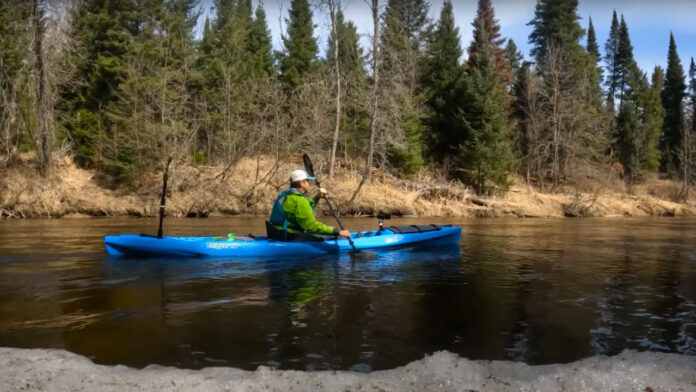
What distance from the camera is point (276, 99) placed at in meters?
22.2

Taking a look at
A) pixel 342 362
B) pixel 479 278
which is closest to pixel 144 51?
pixel 479 278

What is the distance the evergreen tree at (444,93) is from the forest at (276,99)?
86 millimetres

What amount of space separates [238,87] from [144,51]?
4664 mm

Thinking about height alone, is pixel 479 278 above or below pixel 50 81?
below

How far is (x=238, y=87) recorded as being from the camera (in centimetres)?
2589

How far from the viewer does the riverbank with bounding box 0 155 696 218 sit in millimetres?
18078

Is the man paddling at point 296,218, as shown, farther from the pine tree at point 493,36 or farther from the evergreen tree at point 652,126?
the evergreen tree at point 652,126

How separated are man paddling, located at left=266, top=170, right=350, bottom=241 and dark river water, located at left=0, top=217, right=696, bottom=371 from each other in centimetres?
51

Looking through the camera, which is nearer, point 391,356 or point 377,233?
point 391,356

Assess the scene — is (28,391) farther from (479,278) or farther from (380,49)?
(380,49)

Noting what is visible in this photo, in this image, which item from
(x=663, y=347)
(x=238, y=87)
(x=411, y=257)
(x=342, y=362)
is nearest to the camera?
(x=342, y=362)

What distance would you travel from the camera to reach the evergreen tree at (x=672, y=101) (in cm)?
4444

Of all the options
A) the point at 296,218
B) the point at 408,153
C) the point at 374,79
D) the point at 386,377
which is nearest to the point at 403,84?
the point at 408,153

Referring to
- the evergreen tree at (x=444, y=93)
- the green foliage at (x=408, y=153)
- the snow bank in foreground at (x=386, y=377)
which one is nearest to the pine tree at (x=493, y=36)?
the evergreen tree at (x=444, y=93)
